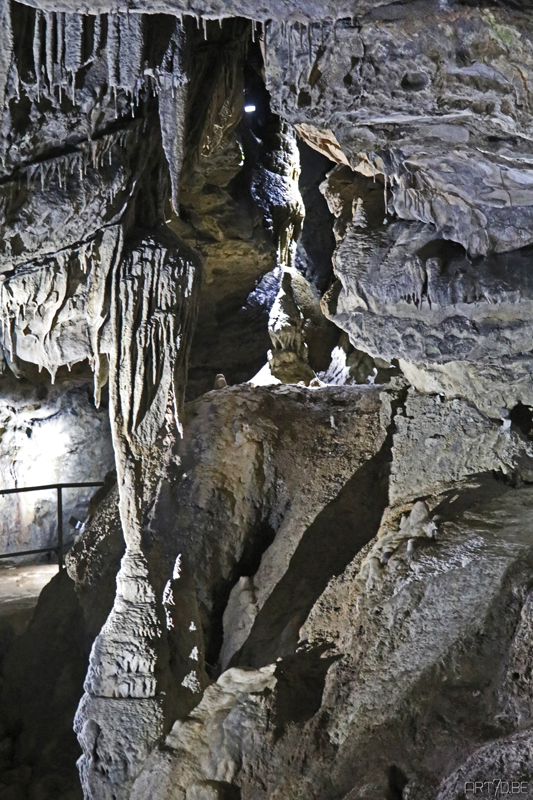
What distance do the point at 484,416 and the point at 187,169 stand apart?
254 centimetres

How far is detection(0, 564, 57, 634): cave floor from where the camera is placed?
618 centimetres

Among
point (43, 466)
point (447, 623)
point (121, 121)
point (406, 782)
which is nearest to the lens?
point (406, 782)

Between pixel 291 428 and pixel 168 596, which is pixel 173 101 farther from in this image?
pixel 168 596

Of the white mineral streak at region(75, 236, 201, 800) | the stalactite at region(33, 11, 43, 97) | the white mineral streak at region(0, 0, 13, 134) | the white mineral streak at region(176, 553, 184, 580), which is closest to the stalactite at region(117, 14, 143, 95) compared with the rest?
the stalactite at region(33, 11, 43, 97)

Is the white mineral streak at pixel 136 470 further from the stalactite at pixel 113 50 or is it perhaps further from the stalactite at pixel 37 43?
the stalactite at pixel 37 43

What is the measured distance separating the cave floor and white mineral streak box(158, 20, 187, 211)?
3.38 m

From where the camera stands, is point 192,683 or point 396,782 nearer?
point 396,782

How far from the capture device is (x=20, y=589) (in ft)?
23.3

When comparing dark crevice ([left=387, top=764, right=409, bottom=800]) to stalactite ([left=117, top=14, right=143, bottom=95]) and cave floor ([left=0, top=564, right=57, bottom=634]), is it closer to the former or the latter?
stalactite ([left=117, top=14, right=143, bottom=95])

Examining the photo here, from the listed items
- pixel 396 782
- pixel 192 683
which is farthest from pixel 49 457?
pixel 396 782

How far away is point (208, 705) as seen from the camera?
3756 mm

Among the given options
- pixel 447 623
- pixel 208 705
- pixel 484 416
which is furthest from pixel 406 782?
pixel 484 416

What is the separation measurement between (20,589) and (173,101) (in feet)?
14.6

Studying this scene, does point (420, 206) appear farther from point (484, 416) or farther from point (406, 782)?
point (406, 782)
